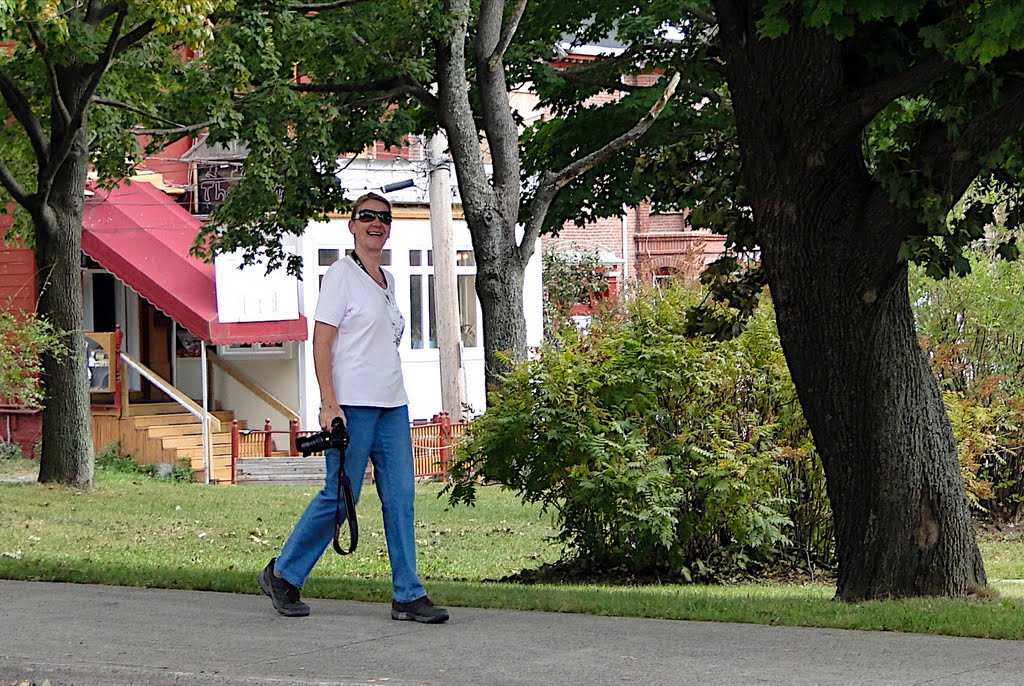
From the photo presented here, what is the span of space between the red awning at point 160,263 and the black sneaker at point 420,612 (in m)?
21.0

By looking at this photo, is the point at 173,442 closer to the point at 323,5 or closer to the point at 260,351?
the point at 260,351

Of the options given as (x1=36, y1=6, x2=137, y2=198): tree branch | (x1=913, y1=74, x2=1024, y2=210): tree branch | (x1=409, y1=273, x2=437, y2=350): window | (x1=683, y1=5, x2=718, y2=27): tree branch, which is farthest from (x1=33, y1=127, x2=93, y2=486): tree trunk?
(x1=913, y1=74, x2=1024, y2=210): tree branch

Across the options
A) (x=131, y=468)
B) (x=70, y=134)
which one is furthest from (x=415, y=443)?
(x=70, y=134)

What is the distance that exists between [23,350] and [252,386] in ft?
36.5

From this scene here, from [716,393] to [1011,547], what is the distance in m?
6.28

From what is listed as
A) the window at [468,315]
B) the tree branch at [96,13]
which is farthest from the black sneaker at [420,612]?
the window at [468,315]

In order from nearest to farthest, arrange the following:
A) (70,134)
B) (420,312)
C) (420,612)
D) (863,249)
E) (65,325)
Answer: (420,612) → (863,249) → (70,134) → (65,325) → (420,312)

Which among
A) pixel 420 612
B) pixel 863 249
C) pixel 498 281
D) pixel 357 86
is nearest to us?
pixel 420 612

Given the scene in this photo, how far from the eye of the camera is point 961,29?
7.37 m

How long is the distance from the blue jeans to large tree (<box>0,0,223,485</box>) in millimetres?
12625

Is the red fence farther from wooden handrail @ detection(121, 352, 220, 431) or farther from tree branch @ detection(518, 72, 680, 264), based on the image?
tree branch @ detection(518, 72, 680, 264)

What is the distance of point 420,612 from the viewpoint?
283 inches

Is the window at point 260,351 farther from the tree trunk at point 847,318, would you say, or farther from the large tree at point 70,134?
the tree trunk at point 847,318

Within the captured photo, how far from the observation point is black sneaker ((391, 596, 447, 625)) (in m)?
7.14
